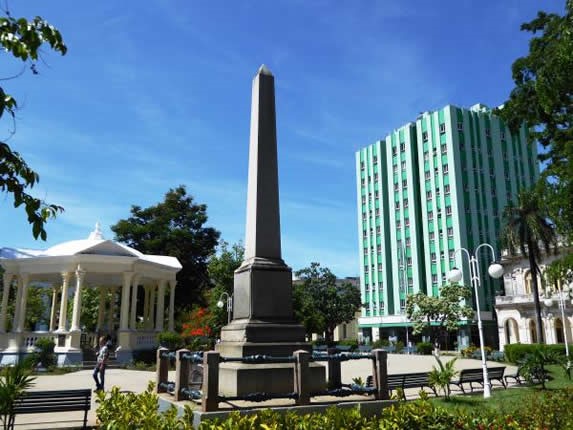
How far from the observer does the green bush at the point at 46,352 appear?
23.7 meters

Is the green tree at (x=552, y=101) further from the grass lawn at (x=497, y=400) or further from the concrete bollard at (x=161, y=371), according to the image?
the concrete bollard at (x=161, y=371)

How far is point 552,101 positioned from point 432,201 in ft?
150

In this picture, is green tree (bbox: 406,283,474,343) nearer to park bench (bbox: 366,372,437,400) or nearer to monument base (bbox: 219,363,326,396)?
park bench (bbox: 366,372,437,400)

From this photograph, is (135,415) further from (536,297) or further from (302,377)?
(536,297)

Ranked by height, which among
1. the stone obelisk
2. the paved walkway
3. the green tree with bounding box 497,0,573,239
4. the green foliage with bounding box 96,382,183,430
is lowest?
the paved walkway

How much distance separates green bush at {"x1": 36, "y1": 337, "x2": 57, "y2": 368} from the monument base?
1940cm

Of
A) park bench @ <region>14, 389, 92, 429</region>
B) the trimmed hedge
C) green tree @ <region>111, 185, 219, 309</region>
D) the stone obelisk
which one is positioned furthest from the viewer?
green tree @ <region>111, 185, 219, 309</region>

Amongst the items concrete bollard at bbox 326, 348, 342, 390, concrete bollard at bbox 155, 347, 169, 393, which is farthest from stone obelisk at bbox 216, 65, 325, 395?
concrete bollard at bbox 155, 347, 169, 393

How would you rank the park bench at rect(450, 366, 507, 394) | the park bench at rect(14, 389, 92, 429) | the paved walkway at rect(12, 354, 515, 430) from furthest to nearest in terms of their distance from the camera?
the park bench at rect(450, 366, 507, 394) < the paved walkway at rect(12, 354, 515, 430) < the park bench at rect(14, 389, 92, 429)

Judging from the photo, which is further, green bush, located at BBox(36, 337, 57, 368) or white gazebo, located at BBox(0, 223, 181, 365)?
white gazebo, located at BBox(0, 223, 181, 365)

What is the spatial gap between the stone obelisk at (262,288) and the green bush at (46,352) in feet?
60.6

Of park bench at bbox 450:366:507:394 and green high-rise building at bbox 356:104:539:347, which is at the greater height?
green high-rise building at bbox 356:104:539:347

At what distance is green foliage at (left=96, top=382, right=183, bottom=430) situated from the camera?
203 inches

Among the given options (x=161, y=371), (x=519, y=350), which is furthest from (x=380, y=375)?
(x=519, y=350)
